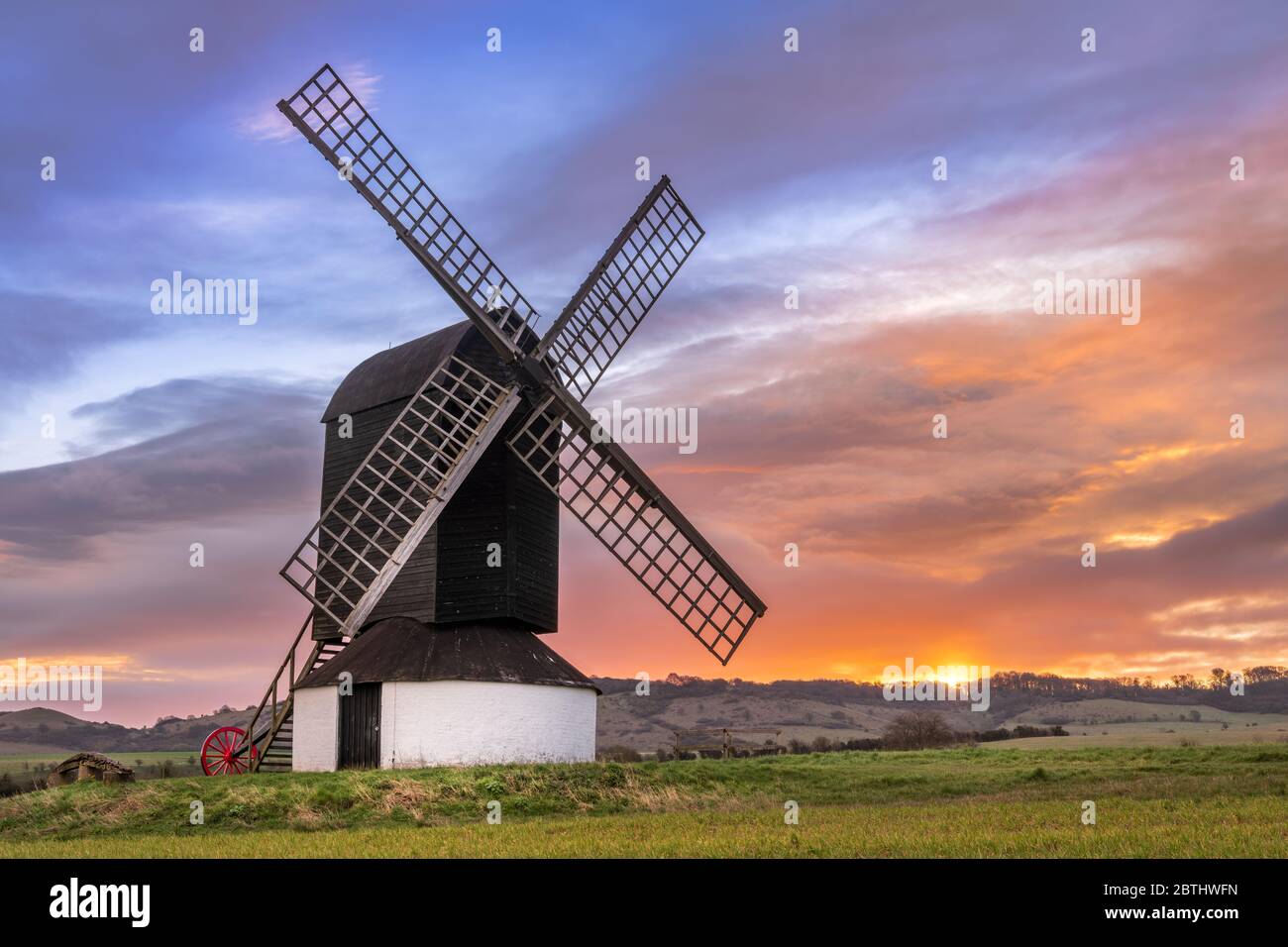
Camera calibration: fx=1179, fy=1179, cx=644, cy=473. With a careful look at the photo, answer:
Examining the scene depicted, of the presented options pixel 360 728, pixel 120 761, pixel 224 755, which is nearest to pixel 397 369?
pixel 360 728

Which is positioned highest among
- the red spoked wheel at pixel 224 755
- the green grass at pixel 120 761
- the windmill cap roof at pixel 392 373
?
the windmill cap roof at pixel 392 373

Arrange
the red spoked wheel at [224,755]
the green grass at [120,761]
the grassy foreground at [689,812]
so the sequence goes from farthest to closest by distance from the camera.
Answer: the green grass at [120,761] → the red spoked wheel at [224,755] → the grassy foreground at [689,812]

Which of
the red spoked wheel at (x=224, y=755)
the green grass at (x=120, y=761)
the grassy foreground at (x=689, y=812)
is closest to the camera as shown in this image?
the grassy foreground at (x=689, y=812)

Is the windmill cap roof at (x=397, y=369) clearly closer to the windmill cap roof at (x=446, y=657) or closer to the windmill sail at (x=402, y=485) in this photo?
the windmill sail at (x=402, y=485)

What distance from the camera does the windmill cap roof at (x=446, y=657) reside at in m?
30.1

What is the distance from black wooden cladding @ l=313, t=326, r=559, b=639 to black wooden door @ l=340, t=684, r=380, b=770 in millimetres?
2515

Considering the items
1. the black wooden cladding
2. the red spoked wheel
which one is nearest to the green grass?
the red spoked wheel

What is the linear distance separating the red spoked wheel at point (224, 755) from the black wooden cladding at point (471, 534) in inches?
165

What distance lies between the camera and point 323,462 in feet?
114

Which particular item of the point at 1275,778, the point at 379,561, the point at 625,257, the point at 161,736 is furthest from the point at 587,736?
the point at 161,736

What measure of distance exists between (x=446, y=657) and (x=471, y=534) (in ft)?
11.3

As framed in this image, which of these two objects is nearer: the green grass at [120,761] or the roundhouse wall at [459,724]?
the roundhouse wall at [459,724]

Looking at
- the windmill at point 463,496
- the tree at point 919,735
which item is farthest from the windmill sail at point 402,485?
the tree at point 919,735
